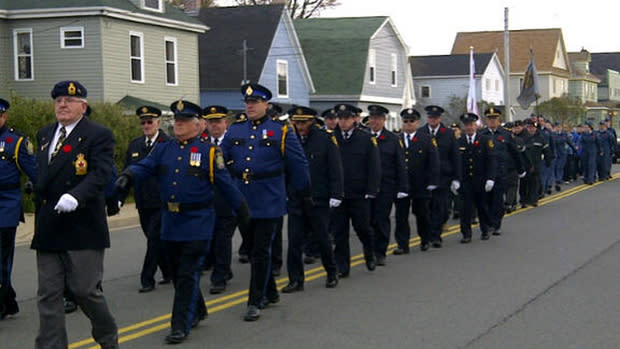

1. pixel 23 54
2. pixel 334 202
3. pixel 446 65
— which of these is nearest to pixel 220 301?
pixel 334 202

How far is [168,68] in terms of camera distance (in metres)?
33.8

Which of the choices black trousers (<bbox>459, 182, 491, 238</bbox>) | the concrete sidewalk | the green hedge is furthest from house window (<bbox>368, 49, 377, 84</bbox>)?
black trousers (<bbox>459, 182, 491, 238</bbox>)

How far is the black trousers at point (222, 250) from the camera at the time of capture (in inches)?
398

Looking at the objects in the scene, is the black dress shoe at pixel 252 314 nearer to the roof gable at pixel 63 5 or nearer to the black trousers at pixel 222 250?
the black trousers at pixel 222 250

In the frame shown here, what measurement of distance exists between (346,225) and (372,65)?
35838 mm

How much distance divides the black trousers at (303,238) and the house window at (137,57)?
22.6 meters

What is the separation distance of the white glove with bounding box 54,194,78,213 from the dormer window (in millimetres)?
26795

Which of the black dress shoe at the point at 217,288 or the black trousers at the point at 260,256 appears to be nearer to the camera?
the black trousers at the point at 260,256

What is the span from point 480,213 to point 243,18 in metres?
28.9

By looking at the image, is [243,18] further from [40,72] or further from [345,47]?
[40,72]

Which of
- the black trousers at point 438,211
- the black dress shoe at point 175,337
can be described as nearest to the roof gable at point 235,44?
the black trousers at point 438,211

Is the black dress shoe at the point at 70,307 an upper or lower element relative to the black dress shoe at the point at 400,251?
upper

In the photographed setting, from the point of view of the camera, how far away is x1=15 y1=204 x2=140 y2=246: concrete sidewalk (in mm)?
15151

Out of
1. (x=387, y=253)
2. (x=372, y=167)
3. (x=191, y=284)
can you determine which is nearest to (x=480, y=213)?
(x=387, y=253)
